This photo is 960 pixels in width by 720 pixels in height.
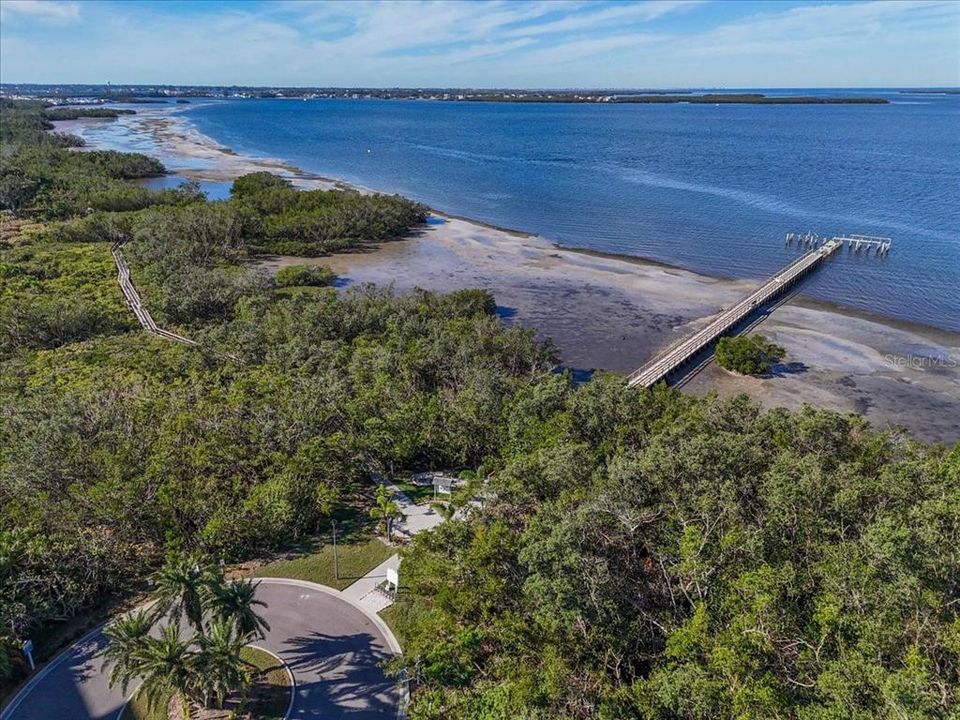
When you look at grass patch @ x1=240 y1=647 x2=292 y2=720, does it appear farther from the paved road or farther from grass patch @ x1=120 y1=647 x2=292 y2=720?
the paved road

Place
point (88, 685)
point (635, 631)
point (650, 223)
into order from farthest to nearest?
point (650, 223) < point (88, 685) < point (635, 631)

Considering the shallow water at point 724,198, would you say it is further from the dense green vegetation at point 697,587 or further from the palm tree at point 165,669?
the palm tree at point 165,669

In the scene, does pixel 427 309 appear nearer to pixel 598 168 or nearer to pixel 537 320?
pixel 537 320

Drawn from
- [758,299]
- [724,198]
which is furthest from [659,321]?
[724,198]

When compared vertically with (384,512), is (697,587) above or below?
above

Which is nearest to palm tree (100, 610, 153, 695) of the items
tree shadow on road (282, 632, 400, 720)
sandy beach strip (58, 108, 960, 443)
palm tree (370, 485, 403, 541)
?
tree shadow on road (282, 632, 400, 720)

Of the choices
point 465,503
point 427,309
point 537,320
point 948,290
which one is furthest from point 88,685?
point 948,290

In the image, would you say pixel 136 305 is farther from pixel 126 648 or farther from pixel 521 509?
pixel 521 509
